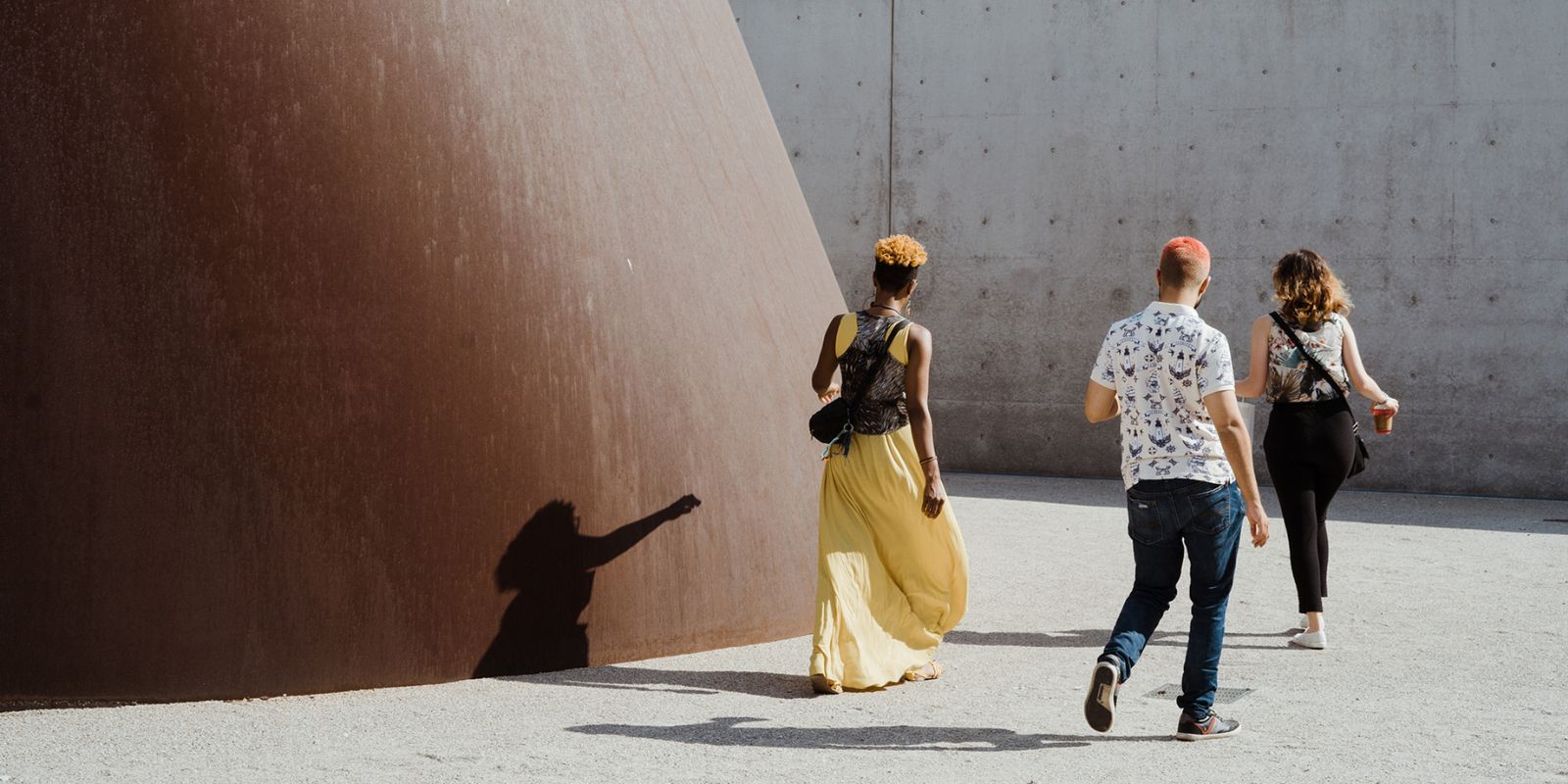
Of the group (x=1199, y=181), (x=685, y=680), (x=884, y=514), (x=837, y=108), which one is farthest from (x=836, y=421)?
(x=837, y=108)

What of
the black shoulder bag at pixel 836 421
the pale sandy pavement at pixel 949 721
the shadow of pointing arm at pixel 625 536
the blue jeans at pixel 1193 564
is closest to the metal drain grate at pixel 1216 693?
the pale sandy pavement at pixel 949 721

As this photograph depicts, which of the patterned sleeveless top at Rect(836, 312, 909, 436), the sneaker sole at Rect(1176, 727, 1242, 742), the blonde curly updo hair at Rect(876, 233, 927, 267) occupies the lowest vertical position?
the sneaker sole at Rect(1176, 727, 1242, 742)

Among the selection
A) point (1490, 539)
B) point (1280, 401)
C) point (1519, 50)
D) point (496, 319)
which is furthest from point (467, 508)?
→ point (1519, 50)

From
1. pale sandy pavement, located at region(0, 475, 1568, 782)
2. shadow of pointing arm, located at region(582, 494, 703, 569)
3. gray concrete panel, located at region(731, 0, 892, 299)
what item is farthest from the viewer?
gray concrete panel, located at region(731, 0, 892, 299)

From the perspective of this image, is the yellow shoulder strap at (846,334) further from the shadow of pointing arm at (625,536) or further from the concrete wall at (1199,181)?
the concrete wall at (1199,181)

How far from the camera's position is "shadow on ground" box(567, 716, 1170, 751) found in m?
4.19

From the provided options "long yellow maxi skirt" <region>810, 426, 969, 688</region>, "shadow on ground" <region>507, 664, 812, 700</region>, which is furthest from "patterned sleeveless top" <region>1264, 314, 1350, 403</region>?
"shadow on ground" <region>507, 664, 812, 700</region>

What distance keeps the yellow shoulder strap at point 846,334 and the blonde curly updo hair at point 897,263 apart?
159 mm

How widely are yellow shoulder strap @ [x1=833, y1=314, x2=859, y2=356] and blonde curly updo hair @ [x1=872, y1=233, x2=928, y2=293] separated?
0.16 m

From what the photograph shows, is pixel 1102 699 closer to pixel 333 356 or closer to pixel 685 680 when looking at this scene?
pixel 685 680

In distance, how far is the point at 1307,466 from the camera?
588cm

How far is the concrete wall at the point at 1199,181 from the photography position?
11.6 meters

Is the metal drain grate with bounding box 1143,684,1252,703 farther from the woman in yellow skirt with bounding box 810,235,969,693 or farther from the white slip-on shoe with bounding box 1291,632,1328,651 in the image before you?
the white slip-on shoe with bounding box 1291,632,1328,651

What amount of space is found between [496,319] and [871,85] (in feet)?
30.3
